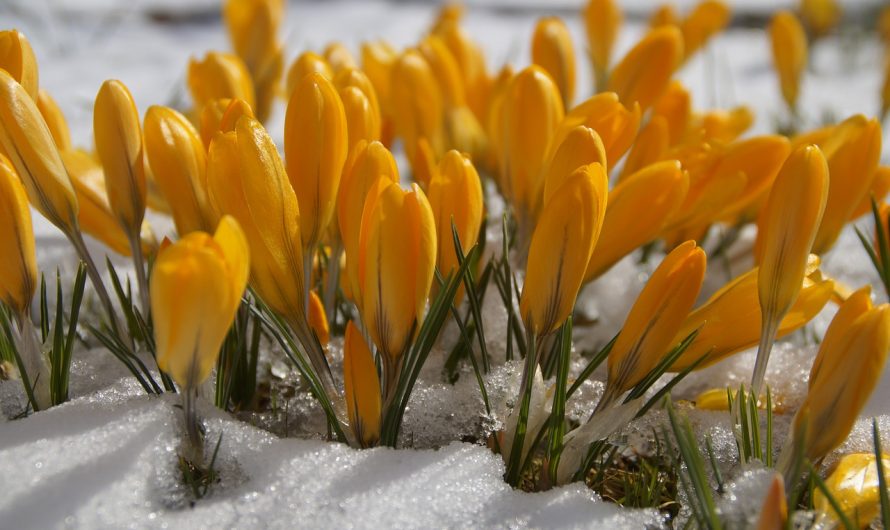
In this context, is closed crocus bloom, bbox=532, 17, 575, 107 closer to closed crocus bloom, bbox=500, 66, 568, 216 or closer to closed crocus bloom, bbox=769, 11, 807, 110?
closed crocus bloom, bbox=500, 66, 568, 216

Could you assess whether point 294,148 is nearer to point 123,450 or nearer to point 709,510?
point 123,450

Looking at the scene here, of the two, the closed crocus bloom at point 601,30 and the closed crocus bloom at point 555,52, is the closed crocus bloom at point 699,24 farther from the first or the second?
the closed crocus bloom at point 555,52

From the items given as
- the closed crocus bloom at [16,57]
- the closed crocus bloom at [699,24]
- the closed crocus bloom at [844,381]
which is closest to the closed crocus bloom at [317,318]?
the closed crocus bloom at [16,57]

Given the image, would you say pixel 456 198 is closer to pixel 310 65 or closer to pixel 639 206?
pixel 639 206

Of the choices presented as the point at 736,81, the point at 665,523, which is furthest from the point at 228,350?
the point at 736,81

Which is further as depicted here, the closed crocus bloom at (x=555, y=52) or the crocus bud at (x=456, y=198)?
the closed crocus bloom at (x=555, y=52)

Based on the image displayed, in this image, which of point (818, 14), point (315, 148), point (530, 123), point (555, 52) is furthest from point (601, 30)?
point (818, 14)
